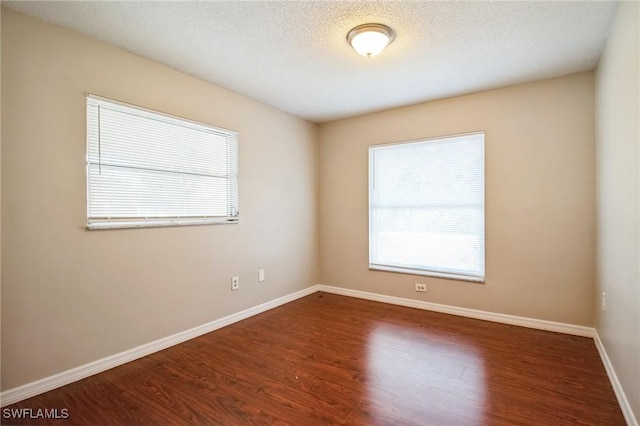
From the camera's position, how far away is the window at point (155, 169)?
92.7 inches

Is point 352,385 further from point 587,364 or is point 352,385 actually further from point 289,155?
point 289,155

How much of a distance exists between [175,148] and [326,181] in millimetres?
2232

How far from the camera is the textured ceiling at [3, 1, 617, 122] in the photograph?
1986 millimetres

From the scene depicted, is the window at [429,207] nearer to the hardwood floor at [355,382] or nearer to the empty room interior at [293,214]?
the empty room interior at [293,214]

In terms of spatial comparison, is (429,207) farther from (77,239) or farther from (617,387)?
(77,239)

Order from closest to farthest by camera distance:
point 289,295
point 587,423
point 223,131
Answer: point 587,423 < point 223,131 < point 289,295

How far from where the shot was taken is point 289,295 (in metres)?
4.12

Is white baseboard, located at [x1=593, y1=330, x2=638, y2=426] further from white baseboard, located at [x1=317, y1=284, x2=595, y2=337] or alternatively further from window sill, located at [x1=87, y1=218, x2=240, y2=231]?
window sill, located at [x1=87, y1=218, x2=240, y2=231]

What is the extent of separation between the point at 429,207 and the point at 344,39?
→ 7.13 ft

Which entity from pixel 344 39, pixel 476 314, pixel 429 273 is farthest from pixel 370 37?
pixel 476 314

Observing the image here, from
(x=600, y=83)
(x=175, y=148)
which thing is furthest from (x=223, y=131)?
(x=600, y=83)

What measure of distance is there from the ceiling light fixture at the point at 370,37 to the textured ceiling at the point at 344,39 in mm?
53

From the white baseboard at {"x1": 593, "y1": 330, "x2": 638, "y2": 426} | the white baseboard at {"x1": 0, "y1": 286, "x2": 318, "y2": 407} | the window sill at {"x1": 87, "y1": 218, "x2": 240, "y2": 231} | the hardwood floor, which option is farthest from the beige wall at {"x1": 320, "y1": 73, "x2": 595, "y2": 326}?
the window sill at {"x1": 87, "y1": 218, "x2": 240, "y2": 231}

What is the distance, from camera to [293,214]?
4.20m
